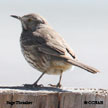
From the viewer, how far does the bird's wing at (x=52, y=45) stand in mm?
7234

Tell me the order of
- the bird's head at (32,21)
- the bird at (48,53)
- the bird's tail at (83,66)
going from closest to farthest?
the bird's tail at (83,66), the bird at (48,53), the bird's head at (32,21)

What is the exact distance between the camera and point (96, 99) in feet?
16.7

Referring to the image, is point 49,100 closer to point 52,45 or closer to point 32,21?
point 52,45

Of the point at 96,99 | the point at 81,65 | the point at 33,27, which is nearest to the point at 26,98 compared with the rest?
the point at 96,99

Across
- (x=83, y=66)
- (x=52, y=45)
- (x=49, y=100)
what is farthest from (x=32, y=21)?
(x=49, y=100)

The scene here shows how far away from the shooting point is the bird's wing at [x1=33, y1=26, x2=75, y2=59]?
7.23 metres

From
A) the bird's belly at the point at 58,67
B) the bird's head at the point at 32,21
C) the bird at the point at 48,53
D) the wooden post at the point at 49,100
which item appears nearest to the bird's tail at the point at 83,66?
the bird at the point at 48,53

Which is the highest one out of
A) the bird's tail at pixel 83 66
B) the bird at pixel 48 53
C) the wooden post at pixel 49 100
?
the bird at pixel 48 53

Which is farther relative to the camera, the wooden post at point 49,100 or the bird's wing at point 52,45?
the bird's wing at point 52,45

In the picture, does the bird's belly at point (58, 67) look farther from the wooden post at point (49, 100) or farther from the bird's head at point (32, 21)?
the wooden post at point (49, 100)

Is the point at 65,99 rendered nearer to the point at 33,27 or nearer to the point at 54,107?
the point at 54,107

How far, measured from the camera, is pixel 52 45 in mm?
7359

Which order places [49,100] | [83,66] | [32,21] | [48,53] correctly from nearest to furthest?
[49,100], [83,66], [48,53], [32,21]

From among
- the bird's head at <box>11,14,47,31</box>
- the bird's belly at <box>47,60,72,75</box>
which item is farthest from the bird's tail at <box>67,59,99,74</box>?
the bird's head at <box>11,14,47,31</box>
